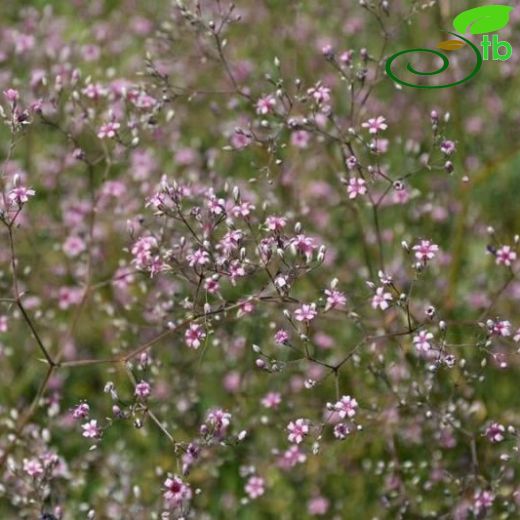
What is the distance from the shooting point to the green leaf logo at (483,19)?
6.42 m

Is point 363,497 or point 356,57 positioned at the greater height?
point 356,57

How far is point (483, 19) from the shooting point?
6.66 m

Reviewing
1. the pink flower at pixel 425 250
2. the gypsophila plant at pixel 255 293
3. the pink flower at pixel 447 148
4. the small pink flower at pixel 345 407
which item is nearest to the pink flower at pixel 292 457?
the gypsophila plant at pixel 255 293

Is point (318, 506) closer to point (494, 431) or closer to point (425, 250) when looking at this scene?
point (494, 431)

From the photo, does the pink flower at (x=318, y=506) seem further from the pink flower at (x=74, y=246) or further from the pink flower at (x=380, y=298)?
the pink flower at (x=74, y=246)

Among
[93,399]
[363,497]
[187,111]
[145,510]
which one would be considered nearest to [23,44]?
[187,111]

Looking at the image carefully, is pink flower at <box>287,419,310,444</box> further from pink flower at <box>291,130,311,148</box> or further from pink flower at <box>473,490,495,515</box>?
pink flower at <box>291,130,311,148</box>

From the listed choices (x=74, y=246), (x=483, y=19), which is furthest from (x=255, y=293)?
(x=483, y=19)

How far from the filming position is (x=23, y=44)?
6.68 metres

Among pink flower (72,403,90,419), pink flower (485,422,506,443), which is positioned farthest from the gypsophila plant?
pink flower (485,422,506,443)

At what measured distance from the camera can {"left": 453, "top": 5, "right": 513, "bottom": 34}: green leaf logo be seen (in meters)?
6.42

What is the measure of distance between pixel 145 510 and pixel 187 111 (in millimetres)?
4110

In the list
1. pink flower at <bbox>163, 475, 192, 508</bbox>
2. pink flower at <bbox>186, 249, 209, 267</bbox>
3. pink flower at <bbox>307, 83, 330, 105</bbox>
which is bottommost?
pink flower at <bbox>163, 475, 192, 508</bbox>

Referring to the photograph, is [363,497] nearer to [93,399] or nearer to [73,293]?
[93,399]
